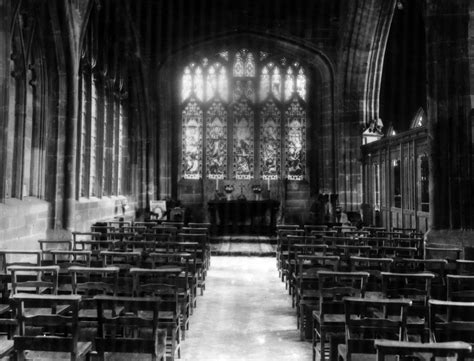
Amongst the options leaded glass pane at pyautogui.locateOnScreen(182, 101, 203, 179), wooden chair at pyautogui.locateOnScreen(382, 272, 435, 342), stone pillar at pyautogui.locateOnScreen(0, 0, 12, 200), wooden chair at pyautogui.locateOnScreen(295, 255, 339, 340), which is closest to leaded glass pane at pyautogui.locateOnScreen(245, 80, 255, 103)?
leaded glass pane at pyautogui.locateOnScreen(182, 101, 203, 179)

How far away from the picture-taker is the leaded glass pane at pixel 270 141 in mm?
20438

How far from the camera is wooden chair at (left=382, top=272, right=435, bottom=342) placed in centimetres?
406

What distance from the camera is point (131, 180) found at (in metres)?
18.5

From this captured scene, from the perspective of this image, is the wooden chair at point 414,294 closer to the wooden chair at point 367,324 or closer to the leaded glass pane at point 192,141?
the wooden chair at point 367,324

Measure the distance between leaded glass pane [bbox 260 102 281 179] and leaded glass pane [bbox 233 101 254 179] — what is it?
18.1 inches

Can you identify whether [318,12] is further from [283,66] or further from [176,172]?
[176,172]

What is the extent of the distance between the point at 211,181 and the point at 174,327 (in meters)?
15.6

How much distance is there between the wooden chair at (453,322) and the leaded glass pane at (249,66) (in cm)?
Answer: 1679

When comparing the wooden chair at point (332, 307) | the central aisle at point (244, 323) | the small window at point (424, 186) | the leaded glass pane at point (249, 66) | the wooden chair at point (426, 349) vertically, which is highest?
the leaded glass pane at point (249, 66)

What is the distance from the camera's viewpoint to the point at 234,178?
20.3 m

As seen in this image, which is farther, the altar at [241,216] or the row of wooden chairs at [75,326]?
the altar at [241,216]

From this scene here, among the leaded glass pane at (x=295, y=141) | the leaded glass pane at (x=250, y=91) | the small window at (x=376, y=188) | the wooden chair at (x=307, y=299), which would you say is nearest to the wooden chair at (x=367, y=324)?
the wooden chair at (x=307, y=299)

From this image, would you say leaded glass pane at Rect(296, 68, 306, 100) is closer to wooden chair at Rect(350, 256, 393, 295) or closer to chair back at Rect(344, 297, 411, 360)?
wooden chair at Rect(350, 256, 393, 295)

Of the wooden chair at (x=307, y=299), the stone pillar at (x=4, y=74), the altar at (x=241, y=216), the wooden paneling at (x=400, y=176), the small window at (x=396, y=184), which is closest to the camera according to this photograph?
the wooden chair at (x=307, y=299)
